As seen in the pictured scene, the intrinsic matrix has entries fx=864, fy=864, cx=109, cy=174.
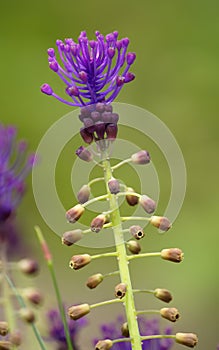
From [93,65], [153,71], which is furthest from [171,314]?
[153,71]

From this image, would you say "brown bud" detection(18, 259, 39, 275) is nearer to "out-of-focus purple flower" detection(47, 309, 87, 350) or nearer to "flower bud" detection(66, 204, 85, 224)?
"flower bud" detection(66, 204, 85, 224)

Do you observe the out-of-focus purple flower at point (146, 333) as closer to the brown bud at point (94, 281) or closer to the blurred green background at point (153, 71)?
the brown bud at point (94, 281)

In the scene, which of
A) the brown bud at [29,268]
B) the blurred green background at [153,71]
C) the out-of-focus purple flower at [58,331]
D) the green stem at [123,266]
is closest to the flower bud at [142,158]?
the green stem at [123,266]

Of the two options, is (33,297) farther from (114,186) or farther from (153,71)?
(153,71)

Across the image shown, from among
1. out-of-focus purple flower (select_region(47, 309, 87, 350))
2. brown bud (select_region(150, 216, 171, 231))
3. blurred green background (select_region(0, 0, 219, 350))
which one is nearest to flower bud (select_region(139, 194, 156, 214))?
brown bud (select_region(150, 216, 171, 231))

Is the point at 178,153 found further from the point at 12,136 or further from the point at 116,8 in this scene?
the point at 116,8
